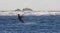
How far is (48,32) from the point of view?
27062mm

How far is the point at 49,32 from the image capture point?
27.1 meters

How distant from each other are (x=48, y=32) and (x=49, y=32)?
0.10 m
